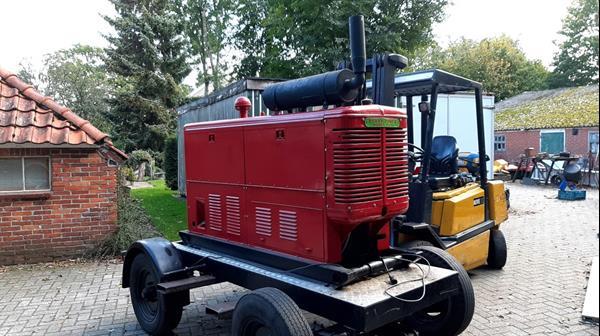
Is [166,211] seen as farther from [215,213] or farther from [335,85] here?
[335,85]

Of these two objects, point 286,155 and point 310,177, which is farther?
point 286,155

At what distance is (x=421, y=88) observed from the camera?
5.94m

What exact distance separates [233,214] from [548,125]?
24233 mm

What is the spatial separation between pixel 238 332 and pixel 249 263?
2.43 ft

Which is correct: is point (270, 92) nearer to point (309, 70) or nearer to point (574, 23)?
point (309, 70)

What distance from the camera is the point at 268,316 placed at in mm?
3010

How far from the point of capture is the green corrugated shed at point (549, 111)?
23.5 m

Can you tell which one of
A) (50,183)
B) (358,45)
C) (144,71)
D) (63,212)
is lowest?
(63,212)

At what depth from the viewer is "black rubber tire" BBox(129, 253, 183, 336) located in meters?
4.26

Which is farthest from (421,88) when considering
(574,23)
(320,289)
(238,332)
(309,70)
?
(574,23)

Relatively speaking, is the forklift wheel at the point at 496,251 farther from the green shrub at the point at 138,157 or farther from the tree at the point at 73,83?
the tree at the point at 73,83

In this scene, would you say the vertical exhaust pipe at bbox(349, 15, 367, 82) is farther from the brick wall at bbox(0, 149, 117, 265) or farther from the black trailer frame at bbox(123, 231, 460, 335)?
the brick wall at bbox(0, 149, 117, 265)

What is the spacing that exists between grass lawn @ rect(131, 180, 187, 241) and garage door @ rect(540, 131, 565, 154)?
18.7 meters

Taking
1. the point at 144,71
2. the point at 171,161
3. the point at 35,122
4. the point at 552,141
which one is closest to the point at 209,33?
the point at 144,71
